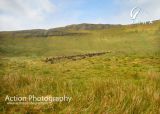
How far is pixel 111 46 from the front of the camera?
50.2 m

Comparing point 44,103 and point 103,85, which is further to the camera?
point 103,85

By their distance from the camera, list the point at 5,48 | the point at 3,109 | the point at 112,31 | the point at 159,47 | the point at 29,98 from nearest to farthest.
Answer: the point at 3,109 < the point at 29,98 < the point at 159,47 < the point at 5,48 < the point at 112,31

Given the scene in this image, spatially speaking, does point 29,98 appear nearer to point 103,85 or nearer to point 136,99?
point 103,85

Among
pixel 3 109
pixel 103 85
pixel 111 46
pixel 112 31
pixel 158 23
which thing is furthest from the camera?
pixel 112 31

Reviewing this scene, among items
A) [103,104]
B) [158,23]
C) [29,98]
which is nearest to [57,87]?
[29,98]

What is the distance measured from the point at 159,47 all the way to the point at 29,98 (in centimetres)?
3639

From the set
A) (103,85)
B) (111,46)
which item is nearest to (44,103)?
(103,85)

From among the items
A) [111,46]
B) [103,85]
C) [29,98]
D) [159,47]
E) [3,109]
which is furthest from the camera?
[111,46]

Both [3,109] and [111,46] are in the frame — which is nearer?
[3,109]

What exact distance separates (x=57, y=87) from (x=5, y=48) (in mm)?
38007

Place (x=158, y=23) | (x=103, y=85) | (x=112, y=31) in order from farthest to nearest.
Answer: (x=112, y=31) < (x=158, y=23) < (x=103, y=85)

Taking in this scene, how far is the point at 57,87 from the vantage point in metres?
7.36

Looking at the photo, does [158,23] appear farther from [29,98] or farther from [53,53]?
[29,98]

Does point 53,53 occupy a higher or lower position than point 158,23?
lower
